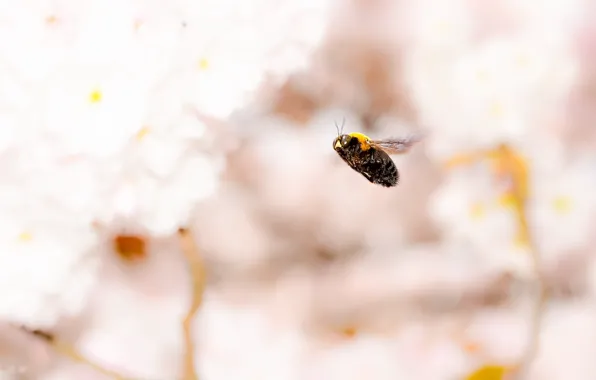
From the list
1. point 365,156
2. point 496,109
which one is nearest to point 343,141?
point 365,156

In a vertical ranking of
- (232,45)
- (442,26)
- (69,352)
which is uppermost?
(442,26)

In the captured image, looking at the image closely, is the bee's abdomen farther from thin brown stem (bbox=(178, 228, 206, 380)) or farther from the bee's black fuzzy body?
thin brown stem (bbox=(178, 228, 206, 380))

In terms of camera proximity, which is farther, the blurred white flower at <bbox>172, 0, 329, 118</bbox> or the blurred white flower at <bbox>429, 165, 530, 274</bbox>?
the blurred white flower at <bbox>429, 165, 530, 274</bbox>

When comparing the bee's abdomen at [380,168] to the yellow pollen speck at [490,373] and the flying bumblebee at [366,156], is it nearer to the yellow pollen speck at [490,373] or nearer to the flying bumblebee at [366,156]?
the flying bumblebee at [366,156]

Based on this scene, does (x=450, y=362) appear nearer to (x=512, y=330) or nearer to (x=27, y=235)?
(x=512, y=330)

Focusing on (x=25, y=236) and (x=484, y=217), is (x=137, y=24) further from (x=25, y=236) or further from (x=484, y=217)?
(x=484, y=217)

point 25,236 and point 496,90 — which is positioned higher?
point 496,90

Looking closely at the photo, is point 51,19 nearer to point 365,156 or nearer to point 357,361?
point 365,156

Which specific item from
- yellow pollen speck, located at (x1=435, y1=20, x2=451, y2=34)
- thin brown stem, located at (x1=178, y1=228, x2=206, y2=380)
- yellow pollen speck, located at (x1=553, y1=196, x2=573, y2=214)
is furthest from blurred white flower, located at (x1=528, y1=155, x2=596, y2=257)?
thin brown stem, located at (x1=178, y1=228, x2=206, y2=380)

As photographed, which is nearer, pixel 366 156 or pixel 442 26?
pixel 366 156
